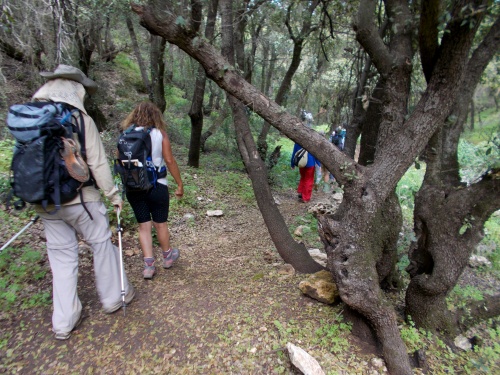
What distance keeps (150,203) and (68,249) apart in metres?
1.02

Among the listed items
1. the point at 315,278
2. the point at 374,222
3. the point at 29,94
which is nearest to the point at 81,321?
the point at 315,278

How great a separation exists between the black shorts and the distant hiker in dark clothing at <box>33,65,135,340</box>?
0.60 meters

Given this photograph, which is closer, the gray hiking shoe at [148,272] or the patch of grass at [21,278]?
the patch of grass at [21,278]

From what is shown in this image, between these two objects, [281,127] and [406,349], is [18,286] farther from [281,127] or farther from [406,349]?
[406,349]

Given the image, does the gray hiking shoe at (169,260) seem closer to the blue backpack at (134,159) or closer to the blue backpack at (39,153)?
the blue backpack at (134,159)

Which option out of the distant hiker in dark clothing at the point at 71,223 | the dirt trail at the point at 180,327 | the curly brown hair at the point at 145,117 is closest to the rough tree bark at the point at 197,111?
the curly brown hair at the point at 145,117

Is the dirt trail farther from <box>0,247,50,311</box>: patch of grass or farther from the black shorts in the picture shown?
the black shorts

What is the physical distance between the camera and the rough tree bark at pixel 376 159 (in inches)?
101

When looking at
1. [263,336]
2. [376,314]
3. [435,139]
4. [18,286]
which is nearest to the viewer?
[376,314]

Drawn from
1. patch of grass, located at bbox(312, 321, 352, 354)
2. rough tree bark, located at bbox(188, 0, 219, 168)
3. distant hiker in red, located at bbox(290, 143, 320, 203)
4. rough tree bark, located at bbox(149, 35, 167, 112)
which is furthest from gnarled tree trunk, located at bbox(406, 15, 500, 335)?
rough tree bark, located at bbox(149, 35, 167, 112)

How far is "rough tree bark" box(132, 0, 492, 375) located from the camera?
101 inches

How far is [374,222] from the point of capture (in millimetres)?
2844

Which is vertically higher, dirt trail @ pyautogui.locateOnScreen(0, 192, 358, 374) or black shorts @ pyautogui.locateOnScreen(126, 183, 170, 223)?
black shorts @ pyautogui.locateOnScreen(126, 183, 170, 223)

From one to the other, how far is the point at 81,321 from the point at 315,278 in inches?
87.7
